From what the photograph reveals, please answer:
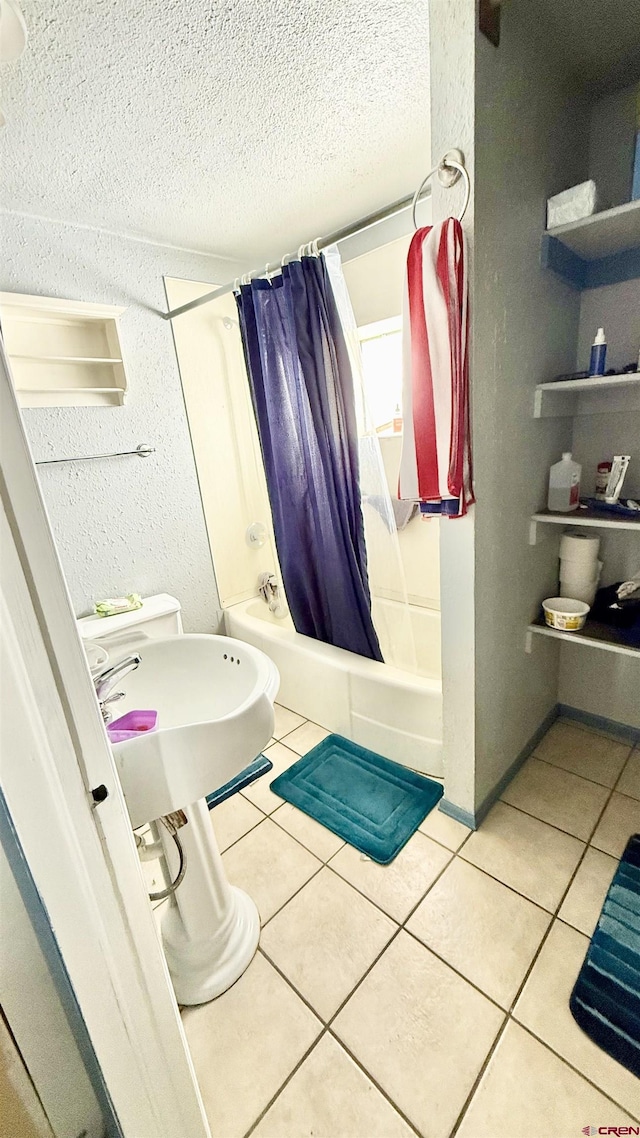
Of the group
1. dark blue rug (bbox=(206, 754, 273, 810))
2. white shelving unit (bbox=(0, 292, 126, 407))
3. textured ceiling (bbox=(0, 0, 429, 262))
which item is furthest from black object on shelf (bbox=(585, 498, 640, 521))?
white shelving unit (bbox=(0, 292, 126, 407))

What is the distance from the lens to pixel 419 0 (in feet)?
3.35

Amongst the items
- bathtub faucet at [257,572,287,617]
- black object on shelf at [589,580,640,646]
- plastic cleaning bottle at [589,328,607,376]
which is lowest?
bathtub faucet at [257,572,287,617]

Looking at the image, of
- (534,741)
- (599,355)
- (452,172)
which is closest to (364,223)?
(452,172)

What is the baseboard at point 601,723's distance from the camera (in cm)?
173

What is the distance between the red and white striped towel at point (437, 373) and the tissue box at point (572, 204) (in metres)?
0.44

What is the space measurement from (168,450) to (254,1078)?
7.08ft

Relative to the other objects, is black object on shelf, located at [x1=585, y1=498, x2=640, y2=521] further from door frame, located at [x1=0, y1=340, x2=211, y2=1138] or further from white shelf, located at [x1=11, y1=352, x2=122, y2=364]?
white shelf, located at [x1=11, y1=352, x2=122, y2=364]

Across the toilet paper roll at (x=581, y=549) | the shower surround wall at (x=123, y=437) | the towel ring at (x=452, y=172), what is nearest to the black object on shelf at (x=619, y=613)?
the toilet paper roll at (x=581, y=549)

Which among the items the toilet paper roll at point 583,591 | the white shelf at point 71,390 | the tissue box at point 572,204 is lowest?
the toilet paper roll at point 583,591

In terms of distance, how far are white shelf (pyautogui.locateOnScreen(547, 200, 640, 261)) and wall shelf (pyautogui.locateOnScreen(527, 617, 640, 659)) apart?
1.15 meters

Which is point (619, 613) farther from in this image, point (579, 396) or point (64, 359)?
point (64, 359)

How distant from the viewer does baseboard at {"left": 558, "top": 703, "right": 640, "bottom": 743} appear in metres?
1.73

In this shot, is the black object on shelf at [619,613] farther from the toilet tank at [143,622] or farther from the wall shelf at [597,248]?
the toilet tank at [143,622]

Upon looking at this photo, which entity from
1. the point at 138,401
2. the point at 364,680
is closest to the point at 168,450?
the point at 138,401
